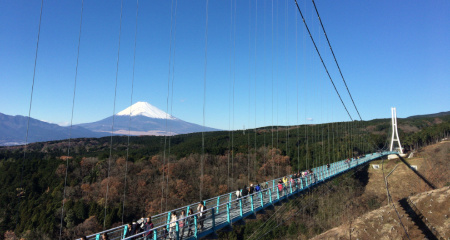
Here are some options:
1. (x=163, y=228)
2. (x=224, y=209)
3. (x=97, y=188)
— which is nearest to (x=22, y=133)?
(x=97, y=188)

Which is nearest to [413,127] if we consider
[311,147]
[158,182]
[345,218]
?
[311,147]

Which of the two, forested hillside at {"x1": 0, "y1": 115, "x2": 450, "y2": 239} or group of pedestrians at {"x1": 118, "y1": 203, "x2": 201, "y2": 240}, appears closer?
group of pedestrians at {"x1": 118, "y1": 203, "x2": 201, "y2": 240}

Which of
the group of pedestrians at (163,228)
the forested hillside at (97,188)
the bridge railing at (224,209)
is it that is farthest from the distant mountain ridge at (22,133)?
the group of pedestrians at (163,228)

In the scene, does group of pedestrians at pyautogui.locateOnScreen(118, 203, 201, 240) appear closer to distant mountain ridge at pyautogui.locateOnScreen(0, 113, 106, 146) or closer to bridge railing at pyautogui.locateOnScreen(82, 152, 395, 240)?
bridge railing at pyautogui.locateOnScreen(82, 152, 395, 240)

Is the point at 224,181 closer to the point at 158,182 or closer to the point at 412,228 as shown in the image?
the point at 158,182

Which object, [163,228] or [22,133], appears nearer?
[163,228]

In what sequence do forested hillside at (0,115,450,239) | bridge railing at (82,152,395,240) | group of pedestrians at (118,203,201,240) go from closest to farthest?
group of pedestrians at (118,203,201,240) < bridge railing at (82,152,395,240) < forested hillside at (0,115,450,239)

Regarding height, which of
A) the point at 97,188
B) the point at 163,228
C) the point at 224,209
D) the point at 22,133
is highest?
the point at 22,133

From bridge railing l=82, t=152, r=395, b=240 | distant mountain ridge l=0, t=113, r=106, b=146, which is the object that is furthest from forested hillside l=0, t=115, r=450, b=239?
distant mountain ridge l=0, t=113, r=106, b=146

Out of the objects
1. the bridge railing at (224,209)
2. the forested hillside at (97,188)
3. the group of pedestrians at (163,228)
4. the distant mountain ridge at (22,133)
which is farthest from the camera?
the distant mountain ridge at (22,133)

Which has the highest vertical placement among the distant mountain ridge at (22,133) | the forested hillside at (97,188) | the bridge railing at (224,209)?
the distant mountain ridge at (22,133)

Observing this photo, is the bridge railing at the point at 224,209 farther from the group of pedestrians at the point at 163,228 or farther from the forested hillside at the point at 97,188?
the forested hillside at the point at 97,188

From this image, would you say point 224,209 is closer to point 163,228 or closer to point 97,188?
point 163,228

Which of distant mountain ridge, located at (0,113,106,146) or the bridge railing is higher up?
distant mountain ridge, located at (0,113,106,146)
